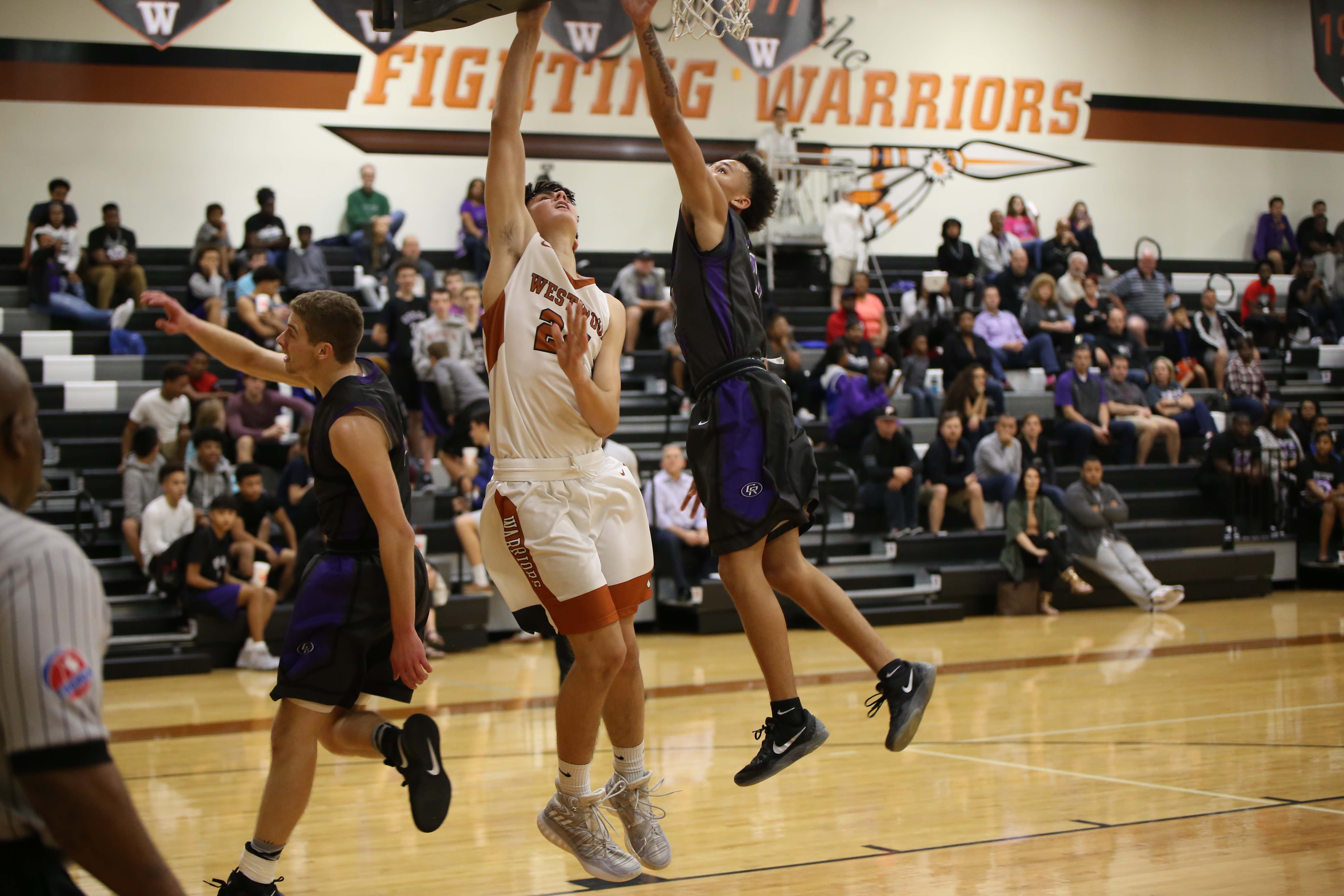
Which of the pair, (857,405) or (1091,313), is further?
(1091,313)

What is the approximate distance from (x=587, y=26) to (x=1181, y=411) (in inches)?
300

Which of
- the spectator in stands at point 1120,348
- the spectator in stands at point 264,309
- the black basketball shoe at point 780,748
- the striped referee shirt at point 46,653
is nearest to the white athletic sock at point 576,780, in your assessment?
the black basketball shoe at point 780,748

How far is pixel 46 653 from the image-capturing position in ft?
5.76

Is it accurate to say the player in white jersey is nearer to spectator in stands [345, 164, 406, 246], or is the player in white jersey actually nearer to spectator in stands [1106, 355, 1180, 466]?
spectator in stands [1106, 355, 1180, 466]

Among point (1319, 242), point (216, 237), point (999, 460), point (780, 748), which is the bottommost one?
point (780, 748)

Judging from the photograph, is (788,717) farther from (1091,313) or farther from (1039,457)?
(1091,313)

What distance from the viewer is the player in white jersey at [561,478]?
149 inches

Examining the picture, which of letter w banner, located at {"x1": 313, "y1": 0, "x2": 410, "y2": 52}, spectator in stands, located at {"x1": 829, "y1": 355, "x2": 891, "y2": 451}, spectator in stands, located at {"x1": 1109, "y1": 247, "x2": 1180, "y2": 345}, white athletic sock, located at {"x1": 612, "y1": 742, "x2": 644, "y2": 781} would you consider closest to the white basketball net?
white athletic sock, located at {"x1": 612, "y1": 742, "x2": 644, "y2": 781}

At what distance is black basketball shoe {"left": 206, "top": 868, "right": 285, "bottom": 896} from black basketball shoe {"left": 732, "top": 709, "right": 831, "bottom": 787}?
1366mm

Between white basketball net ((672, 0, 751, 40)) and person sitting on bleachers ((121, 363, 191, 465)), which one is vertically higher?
white basketball net ((672, 0, 751, 40))

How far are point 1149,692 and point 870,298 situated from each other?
7501mm

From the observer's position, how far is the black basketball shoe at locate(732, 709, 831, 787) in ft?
13.4

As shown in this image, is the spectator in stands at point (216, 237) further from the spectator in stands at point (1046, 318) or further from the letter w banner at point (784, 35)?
the spectator in stands at point (1046, 318)

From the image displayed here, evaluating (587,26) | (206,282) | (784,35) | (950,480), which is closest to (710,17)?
(950,480)
